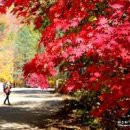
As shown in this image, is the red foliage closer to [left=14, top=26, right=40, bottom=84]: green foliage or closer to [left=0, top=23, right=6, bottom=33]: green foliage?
[left=14, top=26, right=40, bottom=84]: green foliage

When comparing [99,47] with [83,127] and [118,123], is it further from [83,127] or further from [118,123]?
[83,127]

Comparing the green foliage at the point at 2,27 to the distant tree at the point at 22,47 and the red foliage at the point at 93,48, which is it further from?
the red foliage at the point at 93,48

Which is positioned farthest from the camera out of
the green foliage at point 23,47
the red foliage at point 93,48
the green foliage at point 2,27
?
the green foliage at point 23,47

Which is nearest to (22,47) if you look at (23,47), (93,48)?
(23,47)

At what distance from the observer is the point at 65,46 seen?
590 cm

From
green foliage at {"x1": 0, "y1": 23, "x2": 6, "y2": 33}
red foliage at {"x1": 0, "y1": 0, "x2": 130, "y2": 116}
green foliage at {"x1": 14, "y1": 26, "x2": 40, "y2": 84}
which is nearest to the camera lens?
red foliage at {"x1": 0, "y1": 0, "x2": 130, "y2": 116}

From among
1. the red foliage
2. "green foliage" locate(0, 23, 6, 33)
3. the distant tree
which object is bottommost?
the red foliage

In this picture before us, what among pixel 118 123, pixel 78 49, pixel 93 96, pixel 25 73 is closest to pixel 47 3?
pixel 118 123

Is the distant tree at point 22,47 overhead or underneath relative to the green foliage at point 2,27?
underneath

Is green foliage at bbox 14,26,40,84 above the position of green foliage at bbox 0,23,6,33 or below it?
below

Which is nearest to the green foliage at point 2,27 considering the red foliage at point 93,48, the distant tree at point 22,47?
the distant tree at point 22,47

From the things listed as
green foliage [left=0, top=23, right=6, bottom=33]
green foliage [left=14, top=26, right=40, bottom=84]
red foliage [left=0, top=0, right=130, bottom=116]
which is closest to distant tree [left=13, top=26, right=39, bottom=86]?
green foliage [left=14, top=26, right=40, bottom=84]

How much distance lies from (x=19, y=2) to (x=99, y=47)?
2064 millimetres

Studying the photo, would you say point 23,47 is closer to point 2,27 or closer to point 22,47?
point 22,47
